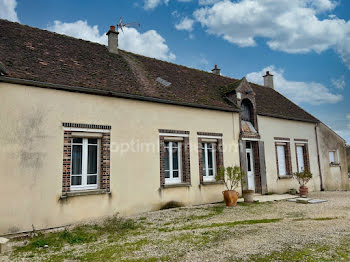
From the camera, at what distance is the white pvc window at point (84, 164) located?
7664 millimetres

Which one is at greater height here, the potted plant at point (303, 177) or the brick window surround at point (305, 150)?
the brick window surround at point (305, 150)

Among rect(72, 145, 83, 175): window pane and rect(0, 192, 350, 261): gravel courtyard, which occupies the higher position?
rect(72, 145, 83, 175): window pane

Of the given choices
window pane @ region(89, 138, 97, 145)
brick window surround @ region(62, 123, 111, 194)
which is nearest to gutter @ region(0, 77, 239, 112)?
brick window surround @ region(62, 123, 111, 194)

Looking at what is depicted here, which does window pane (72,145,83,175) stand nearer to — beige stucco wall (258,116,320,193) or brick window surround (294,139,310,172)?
beige stucco wall (258,116,320,193)

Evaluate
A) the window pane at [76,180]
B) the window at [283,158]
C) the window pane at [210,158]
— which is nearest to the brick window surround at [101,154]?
the window pane at [76,180]

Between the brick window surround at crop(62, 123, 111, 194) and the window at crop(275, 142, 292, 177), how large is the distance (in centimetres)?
929

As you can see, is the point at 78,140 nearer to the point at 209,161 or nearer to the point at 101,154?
the point at 101,154

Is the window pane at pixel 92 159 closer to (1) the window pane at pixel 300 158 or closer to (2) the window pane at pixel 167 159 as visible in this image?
(2) the window pane at pixel 167 159

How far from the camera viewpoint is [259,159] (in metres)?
12.4

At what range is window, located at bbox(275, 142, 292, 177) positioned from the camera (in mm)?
13609

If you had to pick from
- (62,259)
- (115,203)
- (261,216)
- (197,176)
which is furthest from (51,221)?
(261,216)

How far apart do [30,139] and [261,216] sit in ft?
23.2

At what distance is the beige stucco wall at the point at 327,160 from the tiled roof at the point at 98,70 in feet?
13.3

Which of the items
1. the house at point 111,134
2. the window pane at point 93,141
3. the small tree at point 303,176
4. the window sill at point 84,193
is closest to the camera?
the house at point 111,134
